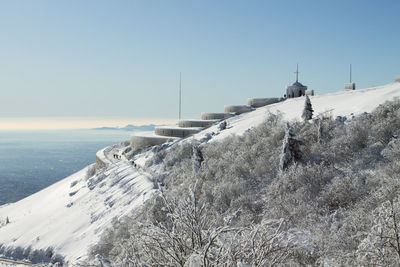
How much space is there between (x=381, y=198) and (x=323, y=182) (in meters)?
2.54

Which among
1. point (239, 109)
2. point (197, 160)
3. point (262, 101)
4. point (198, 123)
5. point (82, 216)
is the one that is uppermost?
point (262, 101)

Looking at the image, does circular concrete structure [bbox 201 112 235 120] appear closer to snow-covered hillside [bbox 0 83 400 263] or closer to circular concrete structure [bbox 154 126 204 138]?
circular concrete structure [bbox 154 126 204 138]

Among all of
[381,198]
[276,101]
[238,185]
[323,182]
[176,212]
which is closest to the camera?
[176,212]

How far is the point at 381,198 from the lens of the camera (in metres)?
9.98

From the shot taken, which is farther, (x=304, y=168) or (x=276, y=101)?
(x=276, y=101)

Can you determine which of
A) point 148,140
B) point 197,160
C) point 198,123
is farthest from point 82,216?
point 198,123

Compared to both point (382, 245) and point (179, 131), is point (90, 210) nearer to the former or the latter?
point (179, 131)

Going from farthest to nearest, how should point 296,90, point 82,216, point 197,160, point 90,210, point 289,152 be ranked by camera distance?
point 296,90 → point 90,210 → point 82,216 → point 197,160 → point 289,152

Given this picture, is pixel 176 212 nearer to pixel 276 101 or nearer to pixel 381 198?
pixel 381 198

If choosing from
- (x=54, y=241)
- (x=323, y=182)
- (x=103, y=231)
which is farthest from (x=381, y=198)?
(x=54, y=241)

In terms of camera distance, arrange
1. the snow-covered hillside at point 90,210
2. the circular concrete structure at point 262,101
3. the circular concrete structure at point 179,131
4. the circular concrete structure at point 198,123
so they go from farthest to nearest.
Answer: the circular concrete structure at point 262,101, the circular concrete structure at point 198,123, the circular concrete structure at point 179,131, the snow-covered hillside at point 90,210

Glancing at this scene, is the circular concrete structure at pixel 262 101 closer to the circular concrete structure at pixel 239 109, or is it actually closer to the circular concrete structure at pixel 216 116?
the circular concrete structure at pixel 239 109

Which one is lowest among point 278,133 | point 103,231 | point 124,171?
point 103,231

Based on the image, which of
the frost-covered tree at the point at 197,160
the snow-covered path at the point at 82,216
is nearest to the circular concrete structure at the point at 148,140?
the snow-covered path at the point at 82,216
